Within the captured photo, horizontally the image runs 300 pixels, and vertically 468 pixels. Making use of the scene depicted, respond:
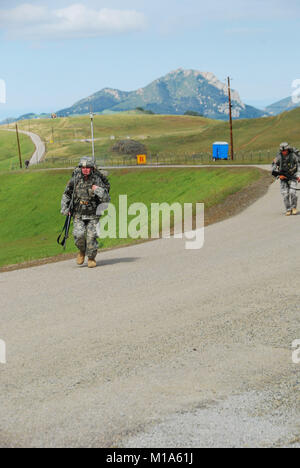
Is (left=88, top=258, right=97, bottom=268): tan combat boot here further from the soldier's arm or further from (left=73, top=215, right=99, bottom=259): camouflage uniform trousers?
the soldier's arm

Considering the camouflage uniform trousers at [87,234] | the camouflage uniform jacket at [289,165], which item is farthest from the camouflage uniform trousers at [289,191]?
the camouflage uniform trousers at [87,234]

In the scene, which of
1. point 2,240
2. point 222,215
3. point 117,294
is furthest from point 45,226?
point 117,294

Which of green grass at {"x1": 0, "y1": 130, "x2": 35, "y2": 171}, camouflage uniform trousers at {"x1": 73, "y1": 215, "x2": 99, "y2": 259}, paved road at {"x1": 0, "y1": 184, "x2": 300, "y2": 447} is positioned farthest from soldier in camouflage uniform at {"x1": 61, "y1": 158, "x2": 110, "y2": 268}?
green grass at {"x1": 0, "y1": 130, "x2": 35, "y2": 171}

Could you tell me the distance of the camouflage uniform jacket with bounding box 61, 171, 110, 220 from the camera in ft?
43.8

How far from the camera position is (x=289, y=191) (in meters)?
19.7

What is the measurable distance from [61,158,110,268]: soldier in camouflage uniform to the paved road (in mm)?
1166

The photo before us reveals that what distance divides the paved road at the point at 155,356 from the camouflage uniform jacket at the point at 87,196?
1.59m

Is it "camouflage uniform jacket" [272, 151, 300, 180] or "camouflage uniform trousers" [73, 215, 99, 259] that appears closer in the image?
"camouflage uniform trousers" [73, 215, 99, 259]

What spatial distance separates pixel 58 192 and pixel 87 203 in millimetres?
51671


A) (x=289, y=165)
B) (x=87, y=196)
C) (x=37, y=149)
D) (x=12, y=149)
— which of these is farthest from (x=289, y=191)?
(x=12, y=149)

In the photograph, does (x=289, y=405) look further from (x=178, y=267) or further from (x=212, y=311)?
(x=178, y=267)

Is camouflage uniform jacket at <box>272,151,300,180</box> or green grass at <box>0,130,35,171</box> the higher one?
Answer: green grass at <box>0,130,35,171</box>

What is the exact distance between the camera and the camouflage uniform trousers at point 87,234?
13.3 m

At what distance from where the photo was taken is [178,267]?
40.3 ft
